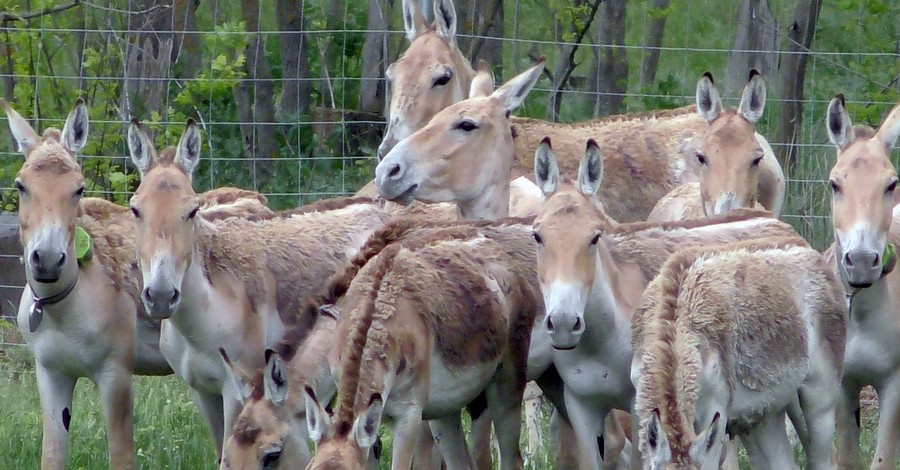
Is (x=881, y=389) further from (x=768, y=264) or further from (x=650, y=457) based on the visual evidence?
(x=650, y=457)

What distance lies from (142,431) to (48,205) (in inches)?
75.9

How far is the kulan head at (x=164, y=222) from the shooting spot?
708 centimetres

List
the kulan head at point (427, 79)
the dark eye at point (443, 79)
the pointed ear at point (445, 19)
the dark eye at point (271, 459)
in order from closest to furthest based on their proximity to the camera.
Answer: the dark eye at point (271, 459), the kulan head at point (427, 79), the dark eye at point (443, 79), the pointed ear at point (445, 19)

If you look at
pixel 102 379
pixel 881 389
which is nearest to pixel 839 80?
pixel 881 389

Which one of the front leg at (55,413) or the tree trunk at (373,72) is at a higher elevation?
the tree trunk at (373,72)

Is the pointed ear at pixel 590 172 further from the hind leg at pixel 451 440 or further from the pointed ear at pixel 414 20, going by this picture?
the pointed ear at pixel 414 20

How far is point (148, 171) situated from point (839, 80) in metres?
10.5

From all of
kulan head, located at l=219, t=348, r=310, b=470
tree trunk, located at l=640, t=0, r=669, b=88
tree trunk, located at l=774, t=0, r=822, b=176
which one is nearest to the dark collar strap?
kulan head, located at l=219, t=348, r=310, b=470

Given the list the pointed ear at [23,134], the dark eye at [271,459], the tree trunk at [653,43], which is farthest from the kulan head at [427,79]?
the tree trunk at [653,43]

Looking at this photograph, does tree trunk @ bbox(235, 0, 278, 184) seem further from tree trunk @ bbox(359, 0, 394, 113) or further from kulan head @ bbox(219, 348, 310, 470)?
kulan head @ bbox(219, 348, 310, 470)

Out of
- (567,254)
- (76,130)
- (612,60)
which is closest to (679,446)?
(567,254)

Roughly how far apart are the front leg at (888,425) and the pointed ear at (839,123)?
138cm

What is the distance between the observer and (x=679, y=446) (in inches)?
228

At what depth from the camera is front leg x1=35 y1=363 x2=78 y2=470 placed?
310 inches
